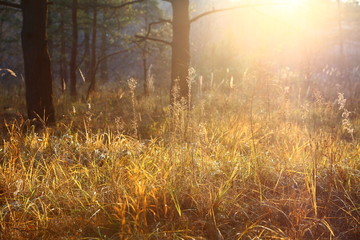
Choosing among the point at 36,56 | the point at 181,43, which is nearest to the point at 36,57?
the point at 36,56

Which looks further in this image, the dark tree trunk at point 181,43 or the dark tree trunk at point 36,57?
the dark tree trunk at point 181,43

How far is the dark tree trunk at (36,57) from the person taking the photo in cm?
539

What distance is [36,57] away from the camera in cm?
548

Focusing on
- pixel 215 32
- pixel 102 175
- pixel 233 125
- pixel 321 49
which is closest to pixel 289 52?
pixel 321 49

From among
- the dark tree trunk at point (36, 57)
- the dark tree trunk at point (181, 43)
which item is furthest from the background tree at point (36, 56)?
the dark tree trunk at point (181, 43)

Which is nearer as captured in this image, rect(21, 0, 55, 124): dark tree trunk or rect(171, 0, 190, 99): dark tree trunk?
rect(21, 0, 55, 124): dark tree trunk

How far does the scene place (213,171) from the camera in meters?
3.13

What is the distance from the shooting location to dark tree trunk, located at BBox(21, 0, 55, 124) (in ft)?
17.7

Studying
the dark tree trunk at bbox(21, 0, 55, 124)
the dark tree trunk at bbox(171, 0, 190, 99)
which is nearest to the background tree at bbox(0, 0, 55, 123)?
the dark tree trunk at bbox(21, 0, 55, 124)

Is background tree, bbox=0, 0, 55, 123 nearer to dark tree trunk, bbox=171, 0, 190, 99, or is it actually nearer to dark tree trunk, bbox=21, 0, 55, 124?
dark tree trunk, bbox=21, 0, 55, 124

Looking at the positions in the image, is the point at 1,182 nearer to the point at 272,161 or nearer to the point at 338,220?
the point at 272,161

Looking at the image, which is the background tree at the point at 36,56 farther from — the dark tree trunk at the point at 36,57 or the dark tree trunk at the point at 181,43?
the dark tree trunk at the point at 181,43

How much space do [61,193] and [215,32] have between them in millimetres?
49584

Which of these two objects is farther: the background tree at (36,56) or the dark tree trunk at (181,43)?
the dark tree trunk at (181,43)
